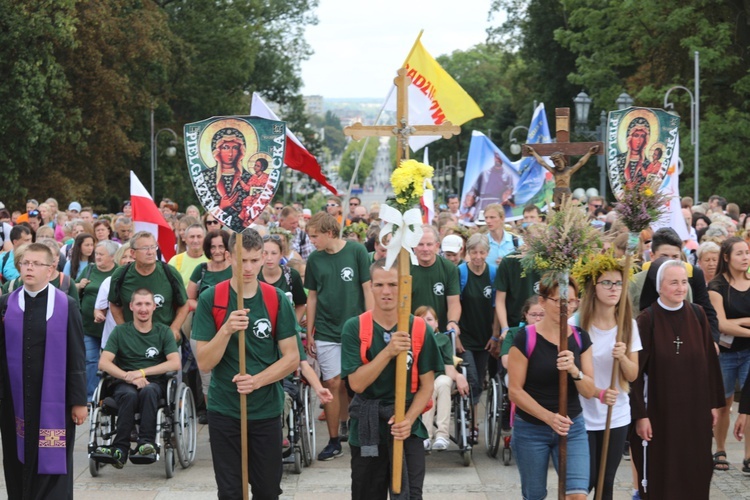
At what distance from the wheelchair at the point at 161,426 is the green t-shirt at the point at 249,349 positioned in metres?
2.43

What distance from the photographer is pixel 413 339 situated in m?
6.68

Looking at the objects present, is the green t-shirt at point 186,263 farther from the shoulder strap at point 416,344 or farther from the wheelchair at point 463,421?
the shoulder strap at point 416,344

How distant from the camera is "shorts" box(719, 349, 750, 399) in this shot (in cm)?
1009

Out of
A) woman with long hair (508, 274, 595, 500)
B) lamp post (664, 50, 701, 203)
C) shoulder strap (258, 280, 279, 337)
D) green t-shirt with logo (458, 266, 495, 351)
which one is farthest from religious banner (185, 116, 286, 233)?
lamp post (664, 50, 701, 203)

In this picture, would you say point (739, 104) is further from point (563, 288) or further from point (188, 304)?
point (563, 288)

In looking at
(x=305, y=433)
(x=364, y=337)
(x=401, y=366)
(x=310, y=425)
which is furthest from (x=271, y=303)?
(x=310, y=425)

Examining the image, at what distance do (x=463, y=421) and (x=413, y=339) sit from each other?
3.55 m

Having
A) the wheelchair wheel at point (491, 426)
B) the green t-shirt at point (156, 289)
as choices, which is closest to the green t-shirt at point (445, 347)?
the wheelchair wheel at point (491, 426)

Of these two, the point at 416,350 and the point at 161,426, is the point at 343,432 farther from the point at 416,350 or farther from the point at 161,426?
the point at 416,350

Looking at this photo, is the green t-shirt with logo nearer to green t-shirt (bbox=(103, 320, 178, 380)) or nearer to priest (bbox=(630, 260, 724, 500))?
green t-shirt (bbox=(103, 320, 178, 380))

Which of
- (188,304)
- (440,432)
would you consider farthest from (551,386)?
(188,304)

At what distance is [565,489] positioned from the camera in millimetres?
6898

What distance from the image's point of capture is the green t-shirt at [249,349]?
289 inches

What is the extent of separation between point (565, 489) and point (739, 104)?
33521mm
